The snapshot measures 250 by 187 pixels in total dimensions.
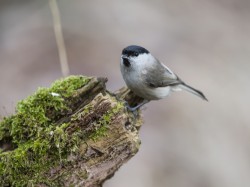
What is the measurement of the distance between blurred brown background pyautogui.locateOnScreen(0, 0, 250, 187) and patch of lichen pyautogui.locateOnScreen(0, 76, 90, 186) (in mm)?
2292

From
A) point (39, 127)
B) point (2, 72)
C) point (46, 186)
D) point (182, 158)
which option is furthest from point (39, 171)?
point (2, 72)

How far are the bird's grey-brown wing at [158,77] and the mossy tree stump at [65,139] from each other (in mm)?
1211

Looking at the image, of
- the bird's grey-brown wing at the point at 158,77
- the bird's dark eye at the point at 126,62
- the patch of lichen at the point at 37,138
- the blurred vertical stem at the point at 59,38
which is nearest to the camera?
the patch of lichen at the point at 37,138

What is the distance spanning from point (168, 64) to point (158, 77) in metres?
2.94

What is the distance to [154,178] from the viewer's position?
594cm

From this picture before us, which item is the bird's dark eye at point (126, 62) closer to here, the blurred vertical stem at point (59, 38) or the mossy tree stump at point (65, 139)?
the mossy tree stump at point (65, 139)

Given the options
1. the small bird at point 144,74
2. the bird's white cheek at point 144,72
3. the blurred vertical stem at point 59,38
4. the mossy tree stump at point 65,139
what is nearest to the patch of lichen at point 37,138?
the mossy tree stump at point 65,139

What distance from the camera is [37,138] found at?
3.06 meters

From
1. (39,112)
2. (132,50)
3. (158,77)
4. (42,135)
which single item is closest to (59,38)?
(158,77)

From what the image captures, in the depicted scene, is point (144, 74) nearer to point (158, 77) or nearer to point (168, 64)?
point (158, 77)

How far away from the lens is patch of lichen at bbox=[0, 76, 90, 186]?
2949 mm

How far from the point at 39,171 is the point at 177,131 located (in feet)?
12.6

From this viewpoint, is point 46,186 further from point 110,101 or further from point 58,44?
point 58,44

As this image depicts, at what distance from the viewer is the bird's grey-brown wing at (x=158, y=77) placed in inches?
178
